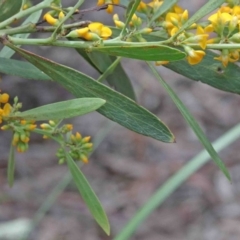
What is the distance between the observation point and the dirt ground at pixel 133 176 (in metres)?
2.58

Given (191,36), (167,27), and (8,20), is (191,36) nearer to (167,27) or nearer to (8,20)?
(167,27)

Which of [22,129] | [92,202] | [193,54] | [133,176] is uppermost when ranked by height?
[193,54]

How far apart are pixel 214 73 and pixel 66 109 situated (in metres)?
0.24

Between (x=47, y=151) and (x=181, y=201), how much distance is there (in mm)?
665

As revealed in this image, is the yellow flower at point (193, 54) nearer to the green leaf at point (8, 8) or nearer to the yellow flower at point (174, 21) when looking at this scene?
the yellow flower at point (174, 21)

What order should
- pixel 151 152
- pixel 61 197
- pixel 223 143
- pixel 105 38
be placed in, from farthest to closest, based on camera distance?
pixel 151 152 → pixel 61 197 → pixel 223 143 → pixel 105 38

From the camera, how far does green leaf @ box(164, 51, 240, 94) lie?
0.82m

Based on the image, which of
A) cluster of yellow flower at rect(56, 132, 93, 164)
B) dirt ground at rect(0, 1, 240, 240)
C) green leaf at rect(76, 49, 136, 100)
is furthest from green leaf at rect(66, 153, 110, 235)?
dirt ground at rect(0, 1, 240, 240)

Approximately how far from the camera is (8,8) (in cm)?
78

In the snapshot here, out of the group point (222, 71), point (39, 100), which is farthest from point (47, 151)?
point (222, 71)

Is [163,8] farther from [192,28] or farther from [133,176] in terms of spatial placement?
[133,176]

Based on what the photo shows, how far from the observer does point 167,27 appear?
75 cm

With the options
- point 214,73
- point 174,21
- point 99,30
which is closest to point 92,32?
point 99,30

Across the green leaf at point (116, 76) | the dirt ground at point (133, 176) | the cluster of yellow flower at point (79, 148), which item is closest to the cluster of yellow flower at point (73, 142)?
the cluster of yellow flower at point (79, 148)
